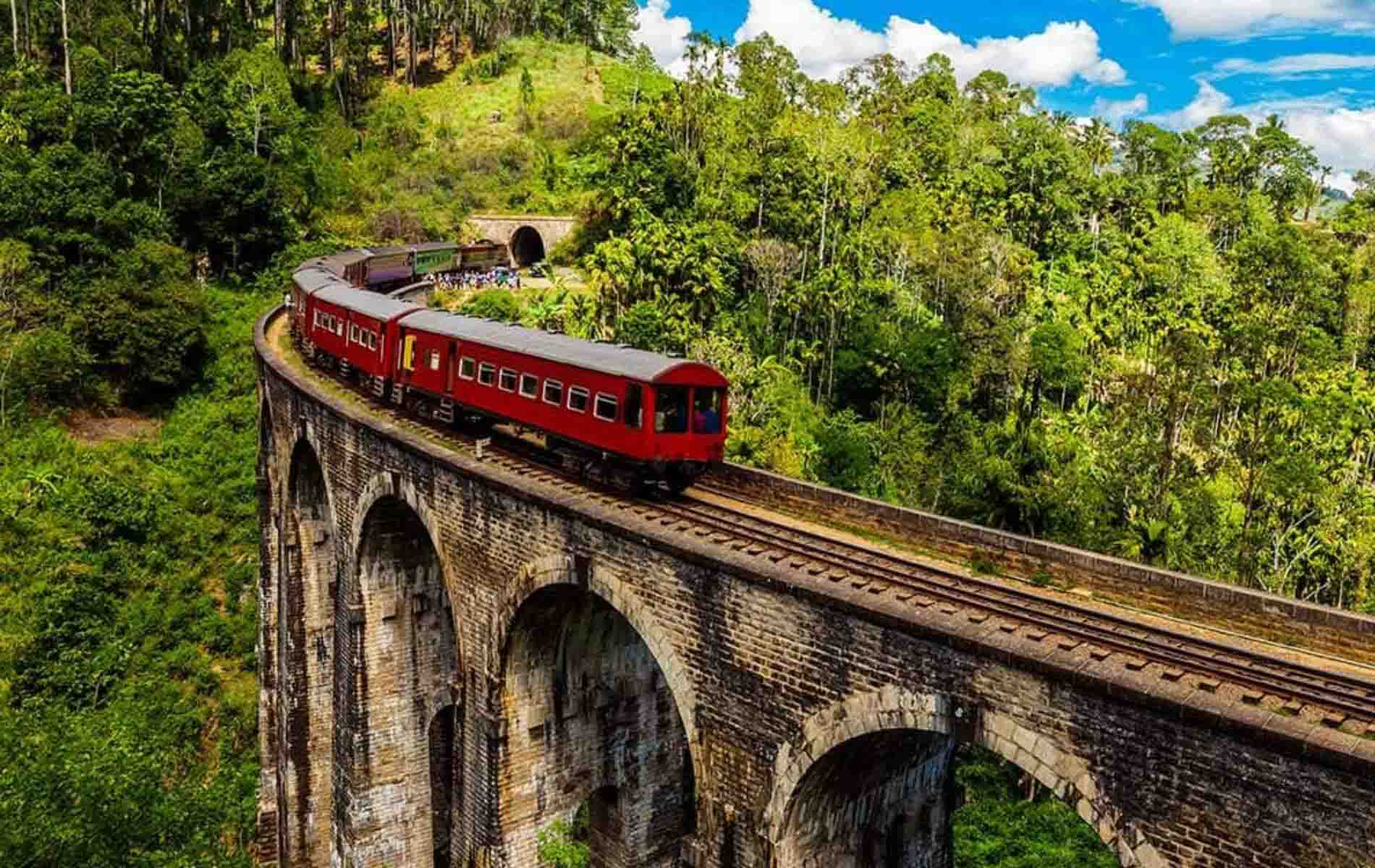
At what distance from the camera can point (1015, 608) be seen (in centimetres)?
1186

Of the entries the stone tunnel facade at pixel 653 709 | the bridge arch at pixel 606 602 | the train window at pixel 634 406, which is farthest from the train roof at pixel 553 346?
the bridge arch at pixel 606 602

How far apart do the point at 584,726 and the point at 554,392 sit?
242 inches

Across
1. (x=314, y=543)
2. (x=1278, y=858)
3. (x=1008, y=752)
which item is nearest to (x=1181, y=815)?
(x=1278, y=858)

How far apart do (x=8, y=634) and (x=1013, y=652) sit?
3068 cm

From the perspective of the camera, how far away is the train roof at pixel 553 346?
1652cm

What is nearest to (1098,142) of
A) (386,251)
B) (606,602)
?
(386,251)

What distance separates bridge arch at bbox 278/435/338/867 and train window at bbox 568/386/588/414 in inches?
457

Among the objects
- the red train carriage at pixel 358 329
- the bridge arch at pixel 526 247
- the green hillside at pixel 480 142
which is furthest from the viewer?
the green hillside at pixel 480 142

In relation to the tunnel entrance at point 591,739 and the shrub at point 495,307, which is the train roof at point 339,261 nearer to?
the shrub at point 495,307

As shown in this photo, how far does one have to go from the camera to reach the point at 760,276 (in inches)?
1921

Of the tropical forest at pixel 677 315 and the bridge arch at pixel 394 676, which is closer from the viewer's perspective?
the bridge arch at pixel 394 676

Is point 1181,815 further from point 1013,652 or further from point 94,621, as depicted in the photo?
point 94,621

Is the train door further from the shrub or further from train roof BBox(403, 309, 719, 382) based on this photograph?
the shrub

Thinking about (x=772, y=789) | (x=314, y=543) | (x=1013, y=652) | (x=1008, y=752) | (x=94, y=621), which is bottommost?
(x=94, y=621)
